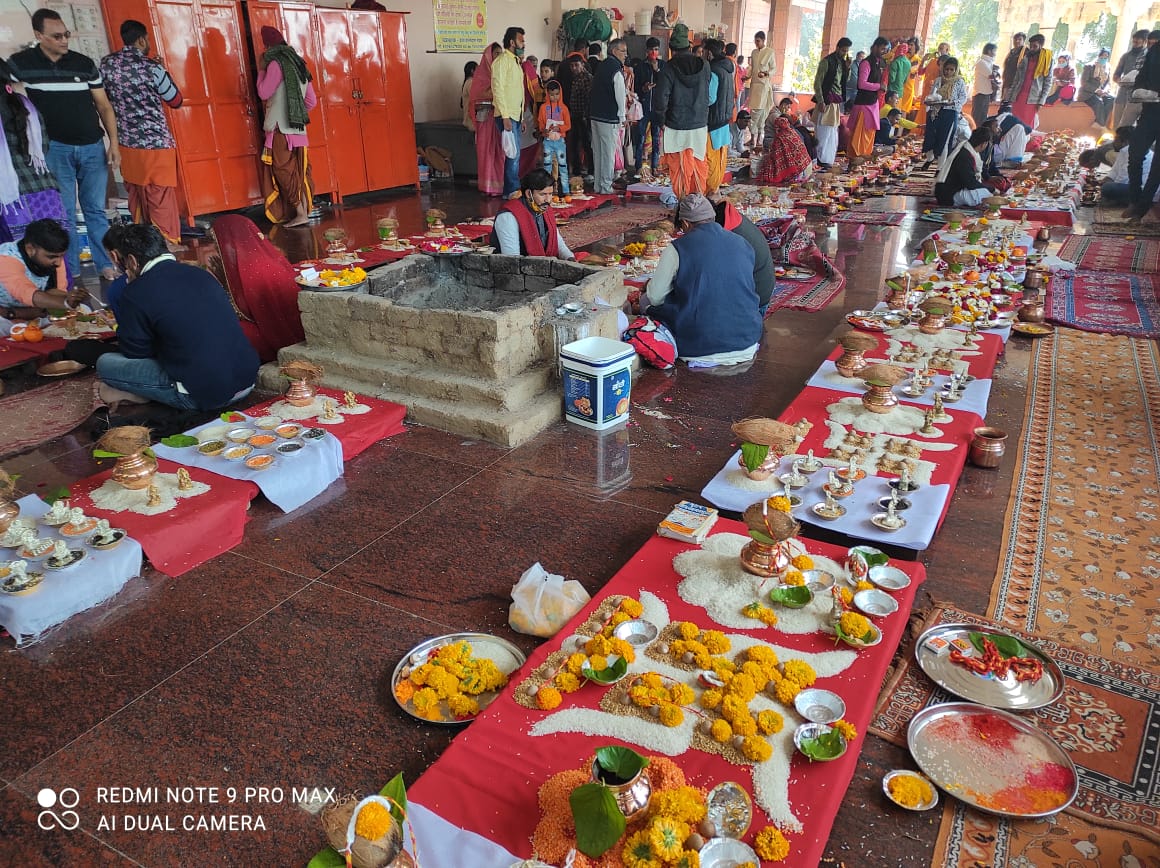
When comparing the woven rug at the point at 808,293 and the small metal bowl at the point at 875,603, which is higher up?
the woven rug at the point at 808,293

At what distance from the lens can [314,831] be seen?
6.43 ft

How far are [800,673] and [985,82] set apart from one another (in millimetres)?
14900

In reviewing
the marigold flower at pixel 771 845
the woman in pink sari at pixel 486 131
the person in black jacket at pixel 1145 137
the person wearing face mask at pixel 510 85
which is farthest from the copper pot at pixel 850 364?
the woman in pink sari at pixel 486 131

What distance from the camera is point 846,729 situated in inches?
78.4

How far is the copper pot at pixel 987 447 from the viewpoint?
3625 mm

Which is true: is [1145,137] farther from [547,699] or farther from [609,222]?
[547,699]

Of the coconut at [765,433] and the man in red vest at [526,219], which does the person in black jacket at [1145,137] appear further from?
the coconut at [765,433]

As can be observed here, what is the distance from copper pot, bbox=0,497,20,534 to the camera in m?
2.82

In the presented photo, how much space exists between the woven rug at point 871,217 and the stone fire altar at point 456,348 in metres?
5.59

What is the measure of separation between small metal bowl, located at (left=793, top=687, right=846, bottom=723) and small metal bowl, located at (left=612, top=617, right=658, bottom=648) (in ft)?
1.58

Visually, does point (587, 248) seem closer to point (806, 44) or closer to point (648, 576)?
point (648, 576)

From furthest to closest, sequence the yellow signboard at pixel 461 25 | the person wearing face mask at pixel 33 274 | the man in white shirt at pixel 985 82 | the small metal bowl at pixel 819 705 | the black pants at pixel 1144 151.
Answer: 1. the man in white shirt at pixel 985 82
2. the yellow signboard at pixel 461 25
3. the black pants at pixel 1144 151
4. the person wearing face mask at pixel 33 274
5. the small metal bowl at pixel 819 705

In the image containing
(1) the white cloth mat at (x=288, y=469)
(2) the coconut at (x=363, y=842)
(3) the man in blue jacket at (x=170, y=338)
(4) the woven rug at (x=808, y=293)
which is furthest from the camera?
(4) the woven rug at (x=808, y=293)

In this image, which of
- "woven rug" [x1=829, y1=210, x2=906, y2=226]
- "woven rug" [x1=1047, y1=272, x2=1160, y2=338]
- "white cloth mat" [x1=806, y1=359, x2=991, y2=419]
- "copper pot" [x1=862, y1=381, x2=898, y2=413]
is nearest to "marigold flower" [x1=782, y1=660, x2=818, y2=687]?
"copper pot" [x1=862, y1=381, x2=898, y2=413]
